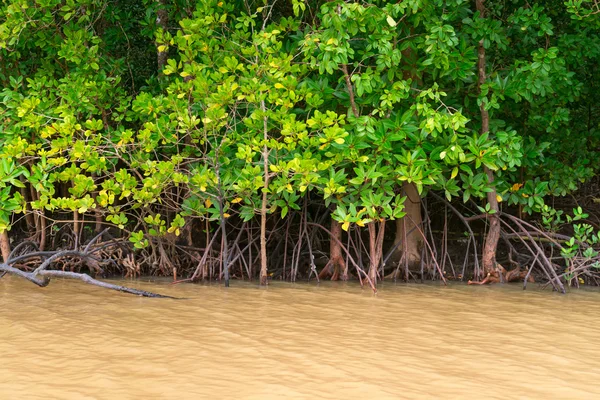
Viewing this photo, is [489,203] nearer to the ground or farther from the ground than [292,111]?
nearer to the ground

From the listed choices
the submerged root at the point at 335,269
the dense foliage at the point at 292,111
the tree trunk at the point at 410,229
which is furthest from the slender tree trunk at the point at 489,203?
the submerged root at the point at 335,269

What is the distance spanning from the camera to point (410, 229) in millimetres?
7699

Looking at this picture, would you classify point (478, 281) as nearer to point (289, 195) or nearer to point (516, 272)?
point (516, 272)

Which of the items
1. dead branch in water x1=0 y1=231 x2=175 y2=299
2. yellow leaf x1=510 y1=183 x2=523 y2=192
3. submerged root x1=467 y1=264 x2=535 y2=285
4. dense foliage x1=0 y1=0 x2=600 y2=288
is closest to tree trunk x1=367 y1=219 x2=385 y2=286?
dense foliage x1=0 y1=0 x2=600 y2=288

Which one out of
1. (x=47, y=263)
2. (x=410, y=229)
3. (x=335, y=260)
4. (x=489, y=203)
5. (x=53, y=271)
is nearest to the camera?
(x=53, y=271)

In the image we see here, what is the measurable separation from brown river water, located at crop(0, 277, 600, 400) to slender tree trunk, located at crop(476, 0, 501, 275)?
2.45 feet

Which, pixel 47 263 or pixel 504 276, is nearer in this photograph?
pixel 47 263

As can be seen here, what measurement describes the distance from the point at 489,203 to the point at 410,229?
83 centimetres

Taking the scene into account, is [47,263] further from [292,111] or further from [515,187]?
[515,187]

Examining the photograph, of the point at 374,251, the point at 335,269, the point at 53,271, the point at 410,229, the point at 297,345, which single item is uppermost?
the point at 410,229

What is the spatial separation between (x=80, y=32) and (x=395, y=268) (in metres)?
3.74

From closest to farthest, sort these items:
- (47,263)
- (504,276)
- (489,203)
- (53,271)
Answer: (53,271) < (47,263) < (489,203) < (504,276)

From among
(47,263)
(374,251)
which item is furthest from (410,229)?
(47,263)

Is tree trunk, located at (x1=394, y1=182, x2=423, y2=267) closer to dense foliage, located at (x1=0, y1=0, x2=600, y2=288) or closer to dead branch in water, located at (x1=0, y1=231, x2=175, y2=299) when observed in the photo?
dense foliage, located at (x1=0, y1=0, x2=600, y2=288)
